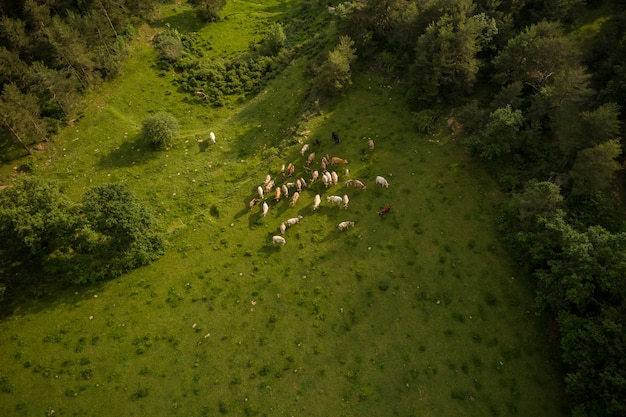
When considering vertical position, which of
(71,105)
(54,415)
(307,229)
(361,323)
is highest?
(71,105)

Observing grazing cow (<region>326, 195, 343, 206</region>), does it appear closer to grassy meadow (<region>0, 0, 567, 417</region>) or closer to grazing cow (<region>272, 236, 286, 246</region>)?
grassy meadow (<region>0, 0, 567, 417</region>)

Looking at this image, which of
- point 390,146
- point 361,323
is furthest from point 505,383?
point 390,146

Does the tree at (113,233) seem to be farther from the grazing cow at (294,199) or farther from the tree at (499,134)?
the tree at (499,134)

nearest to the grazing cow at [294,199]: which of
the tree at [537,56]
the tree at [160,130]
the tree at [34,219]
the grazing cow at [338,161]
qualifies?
the grazing cow at [338,161]

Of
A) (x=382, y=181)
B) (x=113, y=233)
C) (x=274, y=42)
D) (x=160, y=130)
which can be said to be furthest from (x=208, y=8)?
(x=382, y=181)

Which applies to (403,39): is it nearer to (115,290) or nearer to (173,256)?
(173,256)
